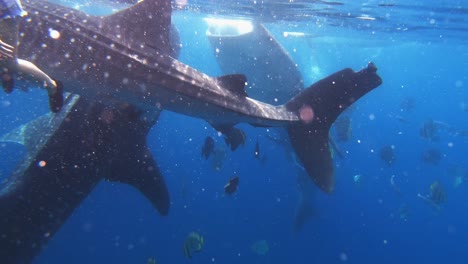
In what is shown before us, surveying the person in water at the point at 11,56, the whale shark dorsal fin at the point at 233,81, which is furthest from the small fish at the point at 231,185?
the person in water at the point at 11,56

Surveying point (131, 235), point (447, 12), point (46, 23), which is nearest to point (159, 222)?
point (131, 235)

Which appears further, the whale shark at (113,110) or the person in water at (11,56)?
the whale shark at (113,110)

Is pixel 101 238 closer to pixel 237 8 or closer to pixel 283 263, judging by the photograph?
pixel 283 263

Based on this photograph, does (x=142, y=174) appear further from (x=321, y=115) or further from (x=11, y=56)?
(x=11, y=56)

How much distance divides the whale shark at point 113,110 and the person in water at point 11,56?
1.94 ft

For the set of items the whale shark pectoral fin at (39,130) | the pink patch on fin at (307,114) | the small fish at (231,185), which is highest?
the pink patch on fin at (307,114)

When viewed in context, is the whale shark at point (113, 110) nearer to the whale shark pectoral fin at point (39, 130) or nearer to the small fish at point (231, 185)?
the whale shark pectoral fin at point (39, 130)

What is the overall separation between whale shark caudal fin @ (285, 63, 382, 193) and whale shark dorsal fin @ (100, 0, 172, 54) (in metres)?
2.73

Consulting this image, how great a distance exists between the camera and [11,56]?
2906 mm

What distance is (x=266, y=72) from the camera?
600 inches

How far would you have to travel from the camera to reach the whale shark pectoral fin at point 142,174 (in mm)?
6609

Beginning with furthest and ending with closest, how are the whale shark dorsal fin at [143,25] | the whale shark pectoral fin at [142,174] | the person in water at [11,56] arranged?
the whale shark pectoral fin at [142,174] < the whale shark dorsal fin at [143,25] < the person in water at [11,56]

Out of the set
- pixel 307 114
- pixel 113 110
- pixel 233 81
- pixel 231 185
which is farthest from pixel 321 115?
pixel 113 110

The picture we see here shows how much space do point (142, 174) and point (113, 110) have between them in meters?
1.53
